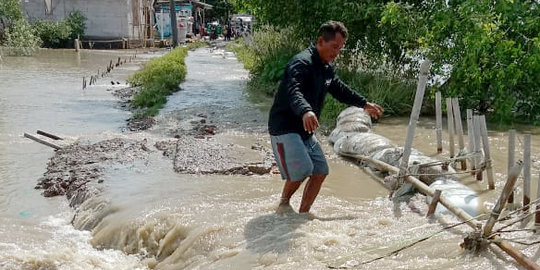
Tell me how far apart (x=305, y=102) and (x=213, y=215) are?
5.64ft

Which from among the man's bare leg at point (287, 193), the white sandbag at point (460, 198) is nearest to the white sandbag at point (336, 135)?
the white sandbag at point (460, 198)

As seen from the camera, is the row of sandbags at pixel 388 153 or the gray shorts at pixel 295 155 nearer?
the gray shorts at pixel 295 155

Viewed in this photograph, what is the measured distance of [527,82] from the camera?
356 inches

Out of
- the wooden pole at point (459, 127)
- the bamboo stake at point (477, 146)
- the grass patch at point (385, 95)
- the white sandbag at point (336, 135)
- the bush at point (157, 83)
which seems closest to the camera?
the bamboo stake at point (477, 146)

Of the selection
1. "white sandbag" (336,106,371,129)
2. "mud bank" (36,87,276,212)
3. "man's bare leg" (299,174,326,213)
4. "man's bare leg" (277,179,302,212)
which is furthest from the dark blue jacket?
"white sandbag" (336,106,371,129)

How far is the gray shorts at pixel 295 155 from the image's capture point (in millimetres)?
4359

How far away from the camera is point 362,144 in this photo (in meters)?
7.35

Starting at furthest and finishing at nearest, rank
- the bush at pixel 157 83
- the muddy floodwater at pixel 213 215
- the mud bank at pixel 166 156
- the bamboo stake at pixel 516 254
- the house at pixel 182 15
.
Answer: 1. the house at pixel 182 15
2. the bush at pixel 157 83
3. the mud bank at pixel 166 156
4. the muddy floodwater at pixel 213 215
5. the bamboo stake at pixel 516 254

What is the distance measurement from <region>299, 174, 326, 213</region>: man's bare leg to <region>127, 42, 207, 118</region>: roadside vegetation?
710cm

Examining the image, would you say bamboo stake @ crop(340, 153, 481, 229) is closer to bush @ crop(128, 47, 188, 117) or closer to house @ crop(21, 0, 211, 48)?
bush @ crop(128, 47, 188, 117)

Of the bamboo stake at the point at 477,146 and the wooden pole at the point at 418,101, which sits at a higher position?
the wooden pole at the point at 418,101

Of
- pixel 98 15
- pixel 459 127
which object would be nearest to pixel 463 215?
pixel 459 127

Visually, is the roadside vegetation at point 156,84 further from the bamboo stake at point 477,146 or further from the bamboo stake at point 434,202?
the bamboo stake at point 434,202

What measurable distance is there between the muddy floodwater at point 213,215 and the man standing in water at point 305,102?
543mm
